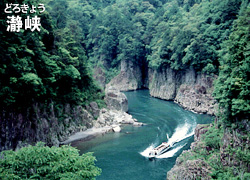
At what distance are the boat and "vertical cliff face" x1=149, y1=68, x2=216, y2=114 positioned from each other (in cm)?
1511

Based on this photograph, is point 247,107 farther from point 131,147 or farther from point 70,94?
point 70,94

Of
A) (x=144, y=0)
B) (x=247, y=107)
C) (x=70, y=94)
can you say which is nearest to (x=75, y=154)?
(x=247, y=107)

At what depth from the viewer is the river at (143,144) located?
2259 centimetres

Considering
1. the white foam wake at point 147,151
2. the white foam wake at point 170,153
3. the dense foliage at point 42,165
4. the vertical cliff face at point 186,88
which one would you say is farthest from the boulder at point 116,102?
the dense foliage at point 42,165

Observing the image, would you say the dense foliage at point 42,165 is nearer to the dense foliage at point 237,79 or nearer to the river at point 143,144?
the river at point 143,144

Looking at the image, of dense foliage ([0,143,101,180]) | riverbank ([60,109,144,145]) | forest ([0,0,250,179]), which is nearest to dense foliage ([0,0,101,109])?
forest ([0,0,250,179])

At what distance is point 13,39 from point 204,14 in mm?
38710

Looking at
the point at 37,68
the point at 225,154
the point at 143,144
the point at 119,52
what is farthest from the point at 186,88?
the point at 225,154

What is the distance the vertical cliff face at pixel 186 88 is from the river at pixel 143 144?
2.50m

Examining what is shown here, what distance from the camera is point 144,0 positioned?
85.4 m

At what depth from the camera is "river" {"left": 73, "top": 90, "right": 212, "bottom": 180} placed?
74.1ft

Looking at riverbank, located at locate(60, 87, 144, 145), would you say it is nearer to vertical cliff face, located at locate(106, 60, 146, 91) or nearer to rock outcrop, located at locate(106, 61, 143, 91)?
vertical cliff face, located at locate(106, 60, 146, 91)

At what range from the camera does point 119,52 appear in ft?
241

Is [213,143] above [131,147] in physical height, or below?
above
